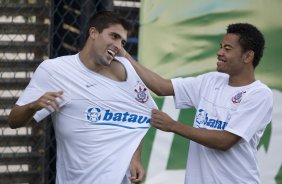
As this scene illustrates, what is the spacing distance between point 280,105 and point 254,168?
1.12 metres

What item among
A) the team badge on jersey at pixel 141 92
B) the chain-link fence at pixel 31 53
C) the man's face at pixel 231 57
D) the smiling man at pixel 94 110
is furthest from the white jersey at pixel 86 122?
the chain-link fence at pixel 31 53

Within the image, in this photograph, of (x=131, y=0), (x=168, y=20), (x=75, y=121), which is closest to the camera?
(x=75, y=121)

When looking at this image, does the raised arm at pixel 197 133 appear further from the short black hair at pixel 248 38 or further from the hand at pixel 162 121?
the short black hair at pixel 248 38

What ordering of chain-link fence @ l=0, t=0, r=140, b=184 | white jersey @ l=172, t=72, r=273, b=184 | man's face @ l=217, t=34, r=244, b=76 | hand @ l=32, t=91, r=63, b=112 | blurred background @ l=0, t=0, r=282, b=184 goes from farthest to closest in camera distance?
chain-link fence @ l=0, t=0, r=140, b=184 → blurred background @ l=0, t=0, r=282, b=184 → man's face @ l=217, t=34, r=244, b=76 → white jersey @ l=172, t=72, r=273, b=184 → hand @ l=32, t=91, r=63, b=112

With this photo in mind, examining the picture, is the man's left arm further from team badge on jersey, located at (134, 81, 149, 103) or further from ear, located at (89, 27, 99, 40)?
ear, located at (89, 27, 99, 40)

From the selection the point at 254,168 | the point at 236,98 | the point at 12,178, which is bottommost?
the point at 12,178

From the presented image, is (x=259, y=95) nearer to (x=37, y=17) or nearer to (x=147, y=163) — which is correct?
(x=147, y=163)

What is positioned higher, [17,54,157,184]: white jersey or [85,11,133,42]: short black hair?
[85,11,133,42]: short black hair

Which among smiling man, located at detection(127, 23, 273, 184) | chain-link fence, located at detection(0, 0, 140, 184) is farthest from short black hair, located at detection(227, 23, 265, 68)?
chain-link fence, located at detection(0, 0, 140, 184)

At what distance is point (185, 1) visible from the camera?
21.3 ft

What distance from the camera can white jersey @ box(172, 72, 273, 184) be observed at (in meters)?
5.52

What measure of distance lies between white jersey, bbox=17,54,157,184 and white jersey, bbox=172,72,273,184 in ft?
1.41

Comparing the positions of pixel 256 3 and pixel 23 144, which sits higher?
pixel 256 3

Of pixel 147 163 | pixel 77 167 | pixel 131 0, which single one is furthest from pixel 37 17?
pixel 77 167
